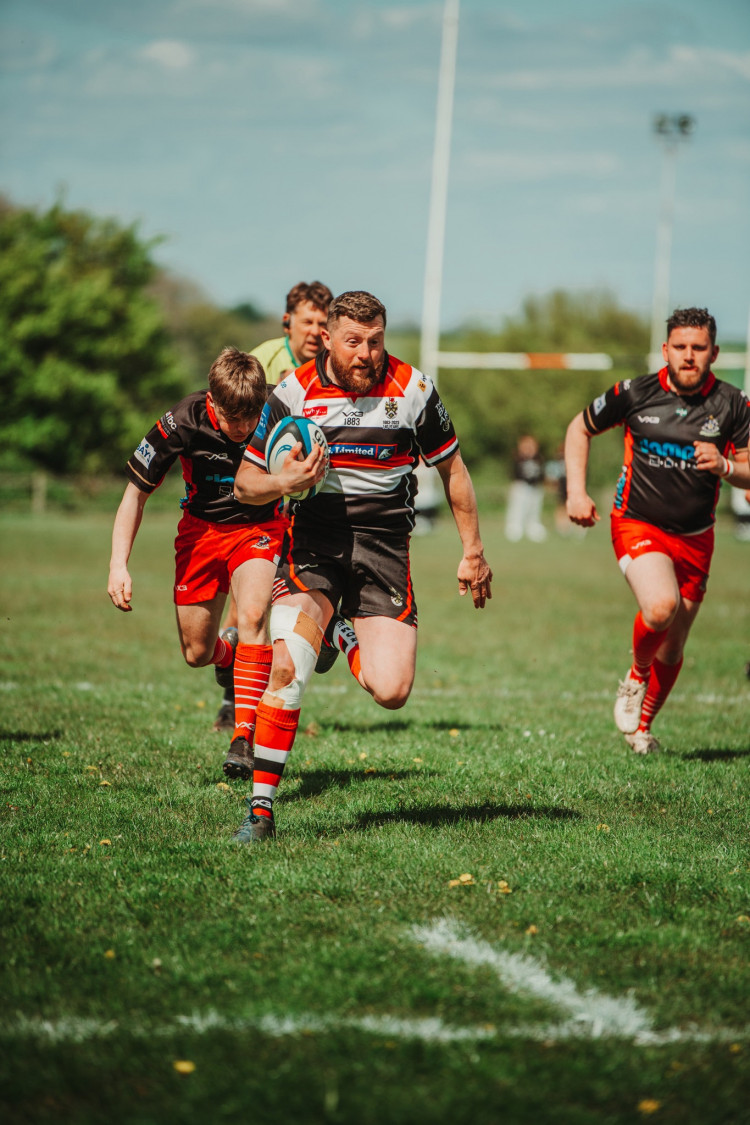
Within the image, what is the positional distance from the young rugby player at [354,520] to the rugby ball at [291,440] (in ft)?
0.25

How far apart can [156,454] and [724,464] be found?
3.06 meters

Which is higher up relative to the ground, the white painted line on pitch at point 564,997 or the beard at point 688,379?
the beard at point 688,379

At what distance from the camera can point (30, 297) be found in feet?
127

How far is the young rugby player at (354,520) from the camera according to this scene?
16.2 feet

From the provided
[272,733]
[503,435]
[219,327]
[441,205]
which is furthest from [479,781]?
[219,327]

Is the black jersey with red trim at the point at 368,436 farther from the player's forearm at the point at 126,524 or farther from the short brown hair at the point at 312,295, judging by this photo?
the short brown hair at the point at 312,295

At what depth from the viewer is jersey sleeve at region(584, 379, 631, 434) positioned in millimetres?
6816

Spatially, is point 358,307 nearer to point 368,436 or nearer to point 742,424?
point 368,436

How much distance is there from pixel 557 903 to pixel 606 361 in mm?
27189

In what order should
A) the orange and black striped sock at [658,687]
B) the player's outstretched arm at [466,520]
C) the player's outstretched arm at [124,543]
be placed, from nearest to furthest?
1. the player's outstretched arm at [466,520]
2. the player's outstretched arm at [124,543]
3. the orange and black striped sock at [658,687]

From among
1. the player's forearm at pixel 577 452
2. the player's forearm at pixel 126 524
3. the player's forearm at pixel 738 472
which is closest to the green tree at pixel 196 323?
the player's forearm at pixel 577 452

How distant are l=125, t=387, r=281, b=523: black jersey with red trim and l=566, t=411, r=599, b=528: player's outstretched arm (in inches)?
68.6

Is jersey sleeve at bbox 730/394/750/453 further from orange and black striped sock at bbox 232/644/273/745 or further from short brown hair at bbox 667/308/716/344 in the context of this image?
orange and black striped sock at bbox 232/644/273/745

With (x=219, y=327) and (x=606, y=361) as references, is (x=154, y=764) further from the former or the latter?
(x=219, y=327)
